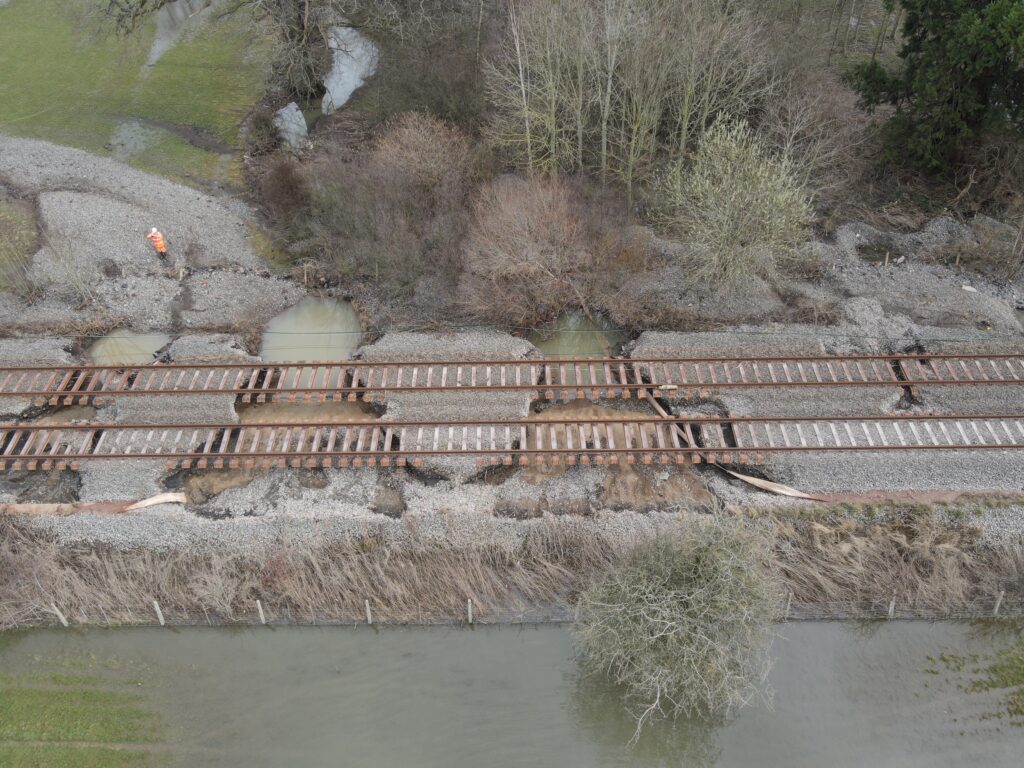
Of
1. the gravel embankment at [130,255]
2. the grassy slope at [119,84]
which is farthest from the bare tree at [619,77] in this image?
the grassy slope at [119,84]

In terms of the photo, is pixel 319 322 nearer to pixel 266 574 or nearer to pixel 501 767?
pixel 266 574

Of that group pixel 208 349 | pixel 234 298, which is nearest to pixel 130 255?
pixel 234 298

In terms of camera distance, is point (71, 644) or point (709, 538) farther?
point (71, 644)

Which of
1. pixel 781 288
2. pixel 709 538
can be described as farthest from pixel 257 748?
pixel 781 288

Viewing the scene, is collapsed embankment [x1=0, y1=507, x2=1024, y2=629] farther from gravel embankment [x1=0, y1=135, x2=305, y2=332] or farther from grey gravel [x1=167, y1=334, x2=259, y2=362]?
gravel embankment [x1=0, y1=135, x2=305, y2=332]

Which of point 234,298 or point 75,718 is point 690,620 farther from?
point 234,298

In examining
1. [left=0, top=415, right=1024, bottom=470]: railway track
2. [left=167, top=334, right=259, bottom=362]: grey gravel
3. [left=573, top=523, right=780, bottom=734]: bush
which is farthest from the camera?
[left=167, top=334, right=259, bottom=362]: grey gravel

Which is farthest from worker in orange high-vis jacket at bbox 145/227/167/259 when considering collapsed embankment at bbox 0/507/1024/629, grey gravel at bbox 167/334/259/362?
collapsed embankment at bbox 0/507/1024/629
